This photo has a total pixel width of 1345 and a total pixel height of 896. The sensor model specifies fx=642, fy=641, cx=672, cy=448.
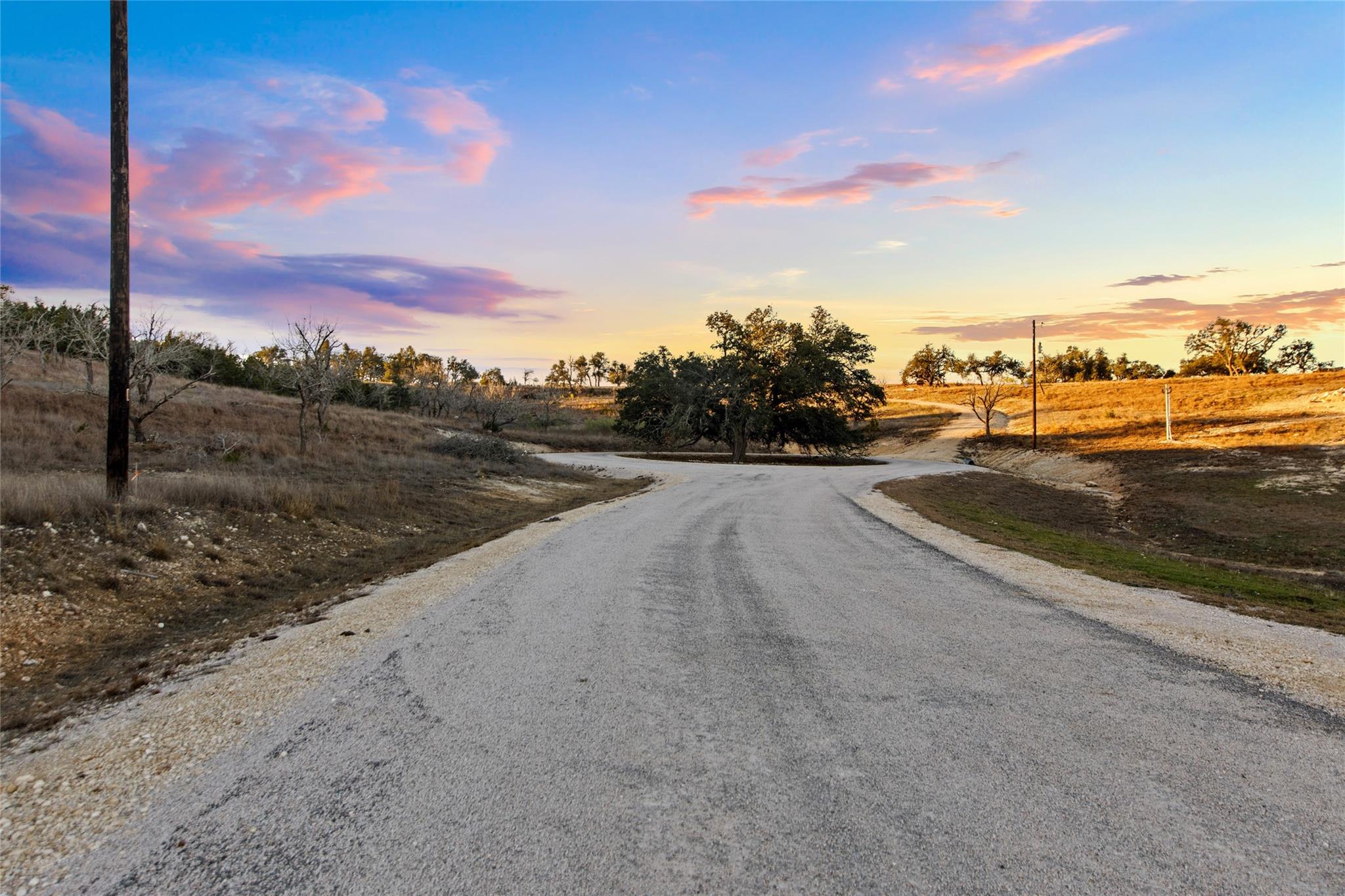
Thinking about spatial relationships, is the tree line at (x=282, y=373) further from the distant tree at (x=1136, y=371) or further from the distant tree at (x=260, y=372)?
the distant tree at (x=1136, y=371)

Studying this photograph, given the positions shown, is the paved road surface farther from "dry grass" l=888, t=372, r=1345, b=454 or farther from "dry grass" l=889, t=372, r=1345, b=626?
"dry grass" l=888, t=372, r=1345, b=454

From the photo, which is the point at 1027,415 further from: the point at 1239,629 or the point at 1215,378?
the point at 1239,629

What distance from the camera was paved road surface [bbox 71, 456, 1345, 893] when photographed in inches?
113

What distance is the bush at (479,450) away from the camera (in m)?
27.9

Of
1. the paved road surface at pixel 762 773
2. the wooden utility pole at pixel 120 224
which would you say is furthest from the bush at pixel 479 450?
the paved road surface at pixel 762 773

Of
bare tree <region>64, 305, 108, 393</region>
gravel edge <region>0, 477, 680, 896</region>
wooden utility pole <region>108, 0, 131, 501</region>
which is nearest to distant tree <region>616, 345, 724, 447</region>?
bare tree <region>64, 305, 108, 393</region>

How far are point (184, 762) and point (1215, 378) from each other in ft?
311

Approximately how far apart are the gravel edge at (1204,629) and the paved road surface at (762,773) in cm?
44

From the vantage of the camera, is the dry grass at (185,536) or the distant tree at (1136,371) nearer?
the dry grass at (185,536)

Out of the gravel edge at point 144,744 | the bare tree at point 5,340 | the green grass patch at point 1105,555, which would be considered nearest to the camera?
the gravel edge at point 144,744

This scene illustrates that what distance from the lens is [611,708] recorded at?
4.52 metres

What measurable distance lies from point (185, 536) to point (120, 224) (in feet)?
19.4

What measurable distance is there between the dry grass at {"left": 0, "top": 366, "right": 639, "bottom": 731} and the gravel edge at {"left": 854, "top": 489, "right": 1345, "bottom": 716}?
8.82 m

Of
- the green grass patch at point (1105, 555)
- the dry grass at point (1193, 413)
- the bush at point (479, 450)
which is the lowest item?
the green grass patch at point (1105, 555)
